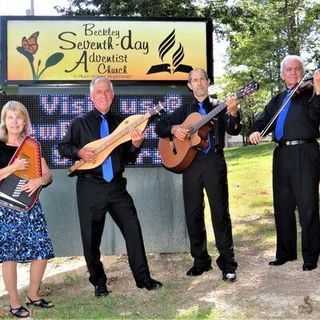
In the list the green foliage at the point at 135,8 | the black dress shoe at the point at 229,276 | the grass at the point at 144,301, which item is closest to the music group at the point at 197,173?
the black dress shoe at the point at 229,276

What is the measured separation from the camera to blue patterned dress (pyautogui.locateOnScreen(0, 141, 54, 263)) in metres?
4.96

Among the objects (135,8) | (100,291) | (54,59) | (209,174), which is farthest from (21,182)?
(135,8)

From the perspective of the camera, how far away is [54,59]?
6668mm

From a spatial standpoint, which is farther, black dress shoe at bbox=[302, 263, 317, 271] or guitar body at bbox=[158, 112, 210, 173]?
black dress shoe at bbox=[302, 263, 317, 271]

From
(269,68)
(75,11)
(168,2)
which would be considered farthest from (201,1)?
(269,68)

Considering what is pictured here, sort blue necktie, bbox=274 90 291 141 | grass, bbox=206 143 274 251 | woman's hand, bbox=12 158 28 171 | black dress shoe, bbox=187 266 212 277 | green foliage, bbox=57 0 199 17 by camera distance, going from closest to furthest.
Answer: woman's hand, bbox=12 158 28 171 < blue necktie, bbox=274 90 291 141 < black dress shoe, bbox=187 266 212 277 < grass, bbox=206 143 274 251 < green foliage, bbox=57 0 199 17

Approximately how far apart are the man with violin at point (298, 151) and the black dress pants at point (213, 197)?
436mm

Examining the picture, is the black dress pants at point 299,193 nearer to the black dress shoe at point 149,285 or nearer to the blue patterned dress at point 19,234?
the black dress shoe at point 149,285

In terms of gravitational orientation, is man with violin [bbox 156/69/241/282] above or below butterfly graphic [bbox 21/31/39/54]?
below

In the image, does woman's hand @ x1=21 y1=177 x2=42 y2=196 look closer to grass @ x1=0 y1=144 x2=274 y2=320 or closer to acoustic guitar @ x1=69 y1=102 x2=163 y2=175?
acoustic guitar @ x1=69 y1=102 x2=163 y2=175

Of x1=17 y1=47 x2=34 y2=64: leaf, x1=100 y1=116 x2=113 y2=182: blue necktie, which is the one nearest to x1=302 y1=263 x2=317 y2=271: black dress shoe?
x1=100 y1=116 x2=113 y2=182: blue necktie

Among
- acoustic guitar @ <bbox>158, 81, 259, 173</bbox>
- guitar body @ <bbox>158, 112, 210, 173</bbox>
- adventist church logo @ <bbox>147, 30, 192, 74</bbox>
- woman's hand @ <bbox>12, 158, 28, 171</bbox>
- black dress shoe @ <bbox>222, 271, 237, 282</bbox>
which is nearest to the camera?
woman's hand @ <bbox>12, 158, 28, 171</bbox>

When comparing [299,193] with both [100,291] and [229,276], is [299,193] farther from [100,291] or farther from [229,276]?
[100,291]

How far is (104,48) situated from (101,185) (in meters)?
1.89
